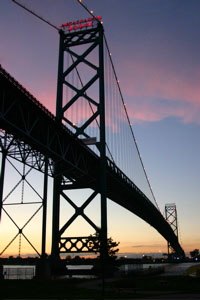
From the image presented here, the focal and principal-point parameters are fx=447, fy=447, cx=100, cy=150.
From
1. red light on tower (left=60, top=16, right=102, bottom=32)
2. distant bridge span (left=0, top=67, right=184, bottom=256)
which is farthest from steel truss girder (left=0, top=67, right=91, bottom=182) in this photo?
red light on tower (left=60, top=16, right=102, bottom=32)

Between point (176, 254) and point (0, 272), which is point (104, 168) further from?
point (176, 254)

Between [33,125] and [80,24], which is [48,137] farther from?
[80,24]

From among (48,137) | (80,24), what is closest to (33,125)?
(48,137)

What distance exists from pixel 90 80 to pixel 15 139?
19054mm

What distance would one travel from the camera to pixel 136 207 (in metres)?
75.8

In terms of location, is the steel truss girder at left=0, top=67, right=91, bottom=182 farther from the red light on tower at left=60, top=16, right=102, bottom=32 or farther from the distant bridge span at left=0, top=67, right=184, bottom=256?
the red light on tower at left=60, top=16, right=102, bottom=32

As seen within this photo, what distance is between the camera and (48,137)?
34375 mm

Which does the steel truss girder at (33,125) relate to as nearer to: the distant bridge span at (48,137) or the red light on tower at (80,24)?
the distant bridge span at (48,137)

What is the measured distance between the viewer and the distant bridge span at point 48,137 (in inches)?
1120

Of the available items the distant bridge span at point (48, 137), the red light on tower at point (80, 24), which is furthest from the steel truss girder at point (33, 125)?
the red light on tower at point (80, 24)

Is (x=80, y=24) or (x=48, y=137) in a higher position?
(x=80, y=24)

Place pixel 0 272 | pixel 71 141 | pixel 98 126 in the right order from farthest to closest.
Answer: pixel 98 126 → pixel 71 141 → pixel 0 272

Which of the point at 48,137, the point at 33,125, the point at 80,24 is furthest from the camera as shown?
the point at 80,24

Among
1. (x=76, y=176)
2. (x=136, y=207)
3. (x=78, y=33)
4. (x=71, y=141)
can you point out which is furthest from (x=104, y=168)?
Answer: (x=136, y=207)
